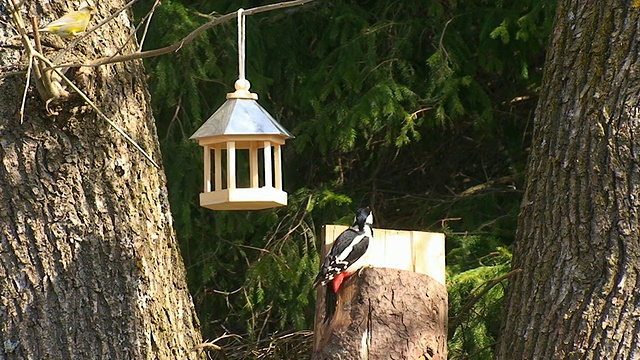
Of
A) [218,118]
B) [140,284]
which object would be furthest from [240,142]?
[140,284]

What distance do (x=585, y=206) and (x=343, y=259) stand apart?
0.98m

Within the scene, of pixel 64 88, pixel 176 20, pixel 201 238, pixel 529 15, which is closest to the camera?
pixel 64 88

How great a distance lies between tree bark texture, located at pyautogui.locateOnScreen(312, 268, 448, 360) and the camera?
356cm

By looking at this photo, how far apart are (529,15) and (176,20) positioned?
6.11 ft

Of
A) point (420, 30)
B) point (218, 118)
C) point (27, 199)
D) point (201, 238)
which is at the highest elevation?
point (420, 30)

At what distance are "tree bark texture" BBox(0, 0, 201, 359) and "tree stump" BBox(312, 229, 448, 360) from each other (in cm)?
58

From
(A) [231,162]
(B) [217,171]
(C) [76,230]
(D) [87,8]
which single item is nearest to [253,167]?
(B) [217,171]

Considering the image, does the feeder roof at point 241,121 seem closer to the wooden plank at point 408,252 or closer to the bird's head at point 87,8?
the bird's head at point 87,8

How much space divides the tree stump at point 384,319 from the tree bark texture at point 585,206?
0.94 feet

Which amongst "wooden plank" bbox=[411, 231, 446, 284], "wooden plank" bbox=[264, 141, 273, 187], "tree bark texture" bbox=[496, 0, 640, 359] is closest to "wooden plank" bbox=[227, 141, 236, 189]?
"wooden plank" bbox=[264, 141, 273, 187]

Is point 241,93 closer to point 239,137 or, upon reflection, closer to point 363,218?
point 239,137

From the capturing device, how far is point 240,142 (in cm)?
352

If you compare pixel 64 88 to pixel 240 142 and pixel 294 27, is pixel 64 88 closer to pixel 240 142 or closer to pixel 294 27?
pixel 240 142

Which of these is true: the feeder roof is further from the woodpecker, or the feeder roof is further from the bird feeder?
the woodpecker
